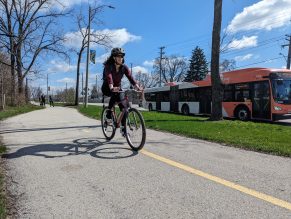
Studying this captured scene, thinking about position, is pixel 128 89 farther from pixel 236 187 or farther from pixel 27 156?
pixel 236 187

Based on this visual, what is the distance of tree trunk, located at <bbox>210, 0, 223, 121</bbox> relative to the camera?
1566cm

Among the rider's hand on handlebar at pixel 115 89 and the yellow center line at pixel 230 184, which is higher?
the rider's hand on handlebar at pixel 115 89

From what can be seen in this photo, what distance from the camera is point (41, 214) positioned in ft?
12.2

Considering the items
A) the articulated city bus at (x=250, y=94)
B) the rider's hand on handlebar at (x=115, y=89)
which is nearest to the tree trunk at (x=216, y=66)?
the articulated city bus at (x=250, y=94)

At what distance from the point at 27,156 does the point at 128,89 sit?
260 centimetres

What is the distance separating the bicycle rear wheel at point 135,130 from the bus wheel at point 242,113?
586 inches

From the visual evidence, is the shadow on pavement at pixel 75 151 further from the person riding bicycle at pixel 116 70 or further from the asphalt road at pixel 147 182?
the person riding bicycle at pixel 116 70

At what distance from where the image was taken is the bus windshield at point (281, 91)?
1891cm

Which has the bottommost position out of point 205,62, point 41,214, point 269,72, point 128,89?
point 41,214

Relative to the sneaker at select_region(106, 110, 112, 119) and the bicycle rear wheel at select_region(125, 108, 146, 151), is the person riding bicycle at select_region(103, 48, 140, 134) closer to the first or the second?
the bicycle rear wheel at select_region(125, 108, 146, 151)

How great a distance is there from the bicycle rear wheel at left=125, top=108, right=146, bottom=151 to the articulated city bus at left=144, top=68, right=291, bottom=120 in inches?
442

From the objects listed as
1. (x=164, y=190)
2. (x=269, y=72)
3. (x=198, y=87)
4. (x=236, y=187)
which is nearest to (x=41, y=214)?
(x=164, y=190)

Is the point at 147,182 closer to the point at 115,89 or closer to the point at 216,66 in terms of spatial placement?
the point at 115,89

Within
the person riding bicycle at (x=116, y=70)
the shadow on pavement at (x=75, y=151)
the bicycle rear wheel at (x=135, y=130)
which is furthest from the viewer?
the person riding bicycle at (x=116, y=70)
